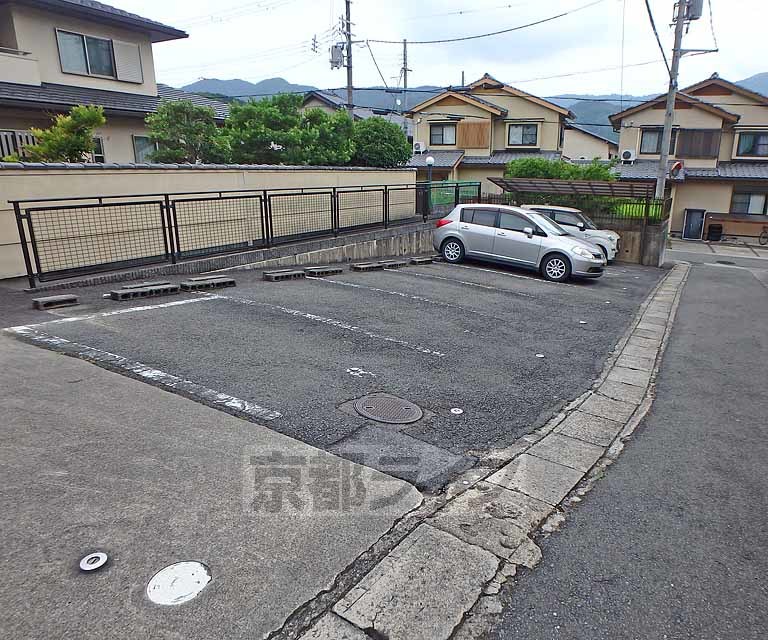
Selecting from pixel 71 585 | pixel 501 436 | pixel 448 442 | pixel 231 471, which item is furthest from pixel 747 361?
pixel 71 585

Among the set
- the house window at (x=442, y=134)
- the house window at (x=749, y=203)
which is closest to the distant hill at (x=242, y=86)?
the house window at (x=442, y=134)

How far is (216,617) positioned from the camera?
218 centimetres

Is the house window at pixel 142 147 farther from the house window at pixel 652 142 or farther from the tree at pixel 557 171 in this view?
the house window at pixel 652 142

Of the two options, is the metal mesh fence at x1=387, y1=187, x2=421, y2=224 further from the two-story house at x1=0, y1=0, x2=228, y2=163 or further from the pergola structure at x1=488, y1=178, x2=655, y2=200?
the two-story house at x1=0, y1=0, x2=228, y2=163

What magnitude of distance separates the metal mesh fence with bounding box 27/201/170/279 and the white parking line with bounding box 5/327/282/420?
8.29 feet

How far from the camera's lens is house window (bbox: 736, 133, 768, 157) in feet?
95.6

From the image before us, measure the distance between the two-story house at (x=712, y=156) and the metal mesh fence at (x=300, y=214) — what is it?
2211 centimetres

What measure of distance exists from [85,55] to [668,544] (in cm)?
1890

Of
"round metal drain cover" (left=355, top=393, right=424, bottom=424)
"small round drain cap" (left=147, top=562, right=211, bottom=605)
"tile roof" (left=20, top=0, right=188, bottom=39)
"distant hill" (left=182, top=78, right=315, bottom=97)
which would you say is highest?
"distant hill" (left=182, top=78, right=315, bottom=97)

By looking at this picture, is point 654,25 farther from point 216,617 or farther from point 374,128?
point 216,617

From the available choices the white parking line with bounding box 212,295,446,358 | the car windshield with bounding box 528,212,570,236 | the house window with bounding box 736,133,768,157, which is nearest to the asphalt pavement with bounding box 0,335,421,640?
the white parking line with bounding box 212,295,446,358

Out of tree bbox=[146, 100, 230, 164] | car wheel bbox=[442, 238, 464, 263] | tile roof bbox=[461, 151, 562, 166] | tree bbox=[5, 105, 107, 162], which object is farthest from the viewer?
tile roof bbox=[461, 151, 562, 166]

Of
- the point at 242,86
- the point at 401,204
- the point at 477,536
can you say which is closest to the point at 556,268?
the point at 401,204

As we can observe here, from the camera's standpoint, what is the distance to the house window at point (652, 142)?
2995 centimetres
